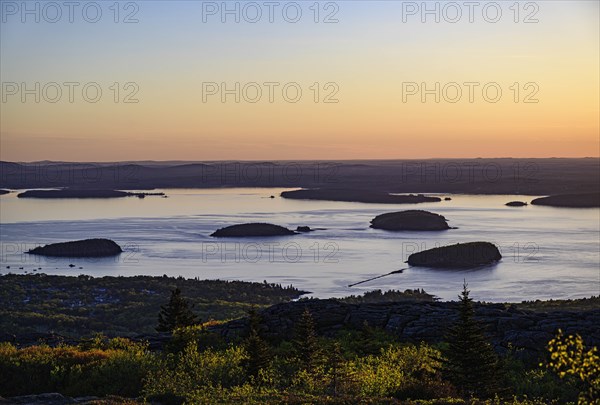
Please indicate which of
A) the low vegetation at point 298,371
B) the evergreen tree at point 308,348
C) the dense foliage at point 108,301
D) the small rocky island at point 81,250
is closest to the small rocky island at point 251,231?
the small rocky island at point 81,250

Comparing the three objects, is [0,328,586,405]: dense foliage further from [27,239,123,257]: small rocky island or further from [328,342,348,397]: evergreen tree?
[27,239,123,257]: small rocky island

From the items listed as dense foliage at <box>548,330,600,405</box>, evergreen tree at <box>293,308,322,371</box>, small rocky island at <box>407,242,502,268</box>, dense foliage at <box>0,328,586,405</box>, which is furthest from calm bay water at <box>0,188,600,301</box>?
dense foliage at <box>548,330,600,405</box>

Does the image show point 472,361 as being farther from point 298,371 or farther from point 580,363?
point 580,363

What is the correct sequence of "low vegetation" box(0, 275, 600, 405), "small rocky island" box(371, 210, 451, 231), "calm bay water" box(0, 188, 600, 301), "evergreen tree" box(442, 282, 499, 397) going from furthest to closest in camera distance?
"small rocky island" box(371, 210, 451, 231)
"calm bay water" box(0, 188, 600, 301)
"evergreen tree" box(442, 282, 499, 397)
"low vegetation" box(0, 275, 600, 405)

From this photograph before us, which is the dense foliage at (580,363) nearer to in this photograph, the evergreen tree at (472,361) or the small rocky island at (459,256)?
the evergreen tree at (472,361)

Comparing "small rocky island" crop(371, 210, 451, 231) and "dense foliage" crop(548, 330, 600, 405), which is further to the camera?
"small rocky island" crop(371, 210, 451, 231)

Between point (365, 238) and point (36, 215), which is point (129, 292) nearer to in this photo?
point (365, 238)

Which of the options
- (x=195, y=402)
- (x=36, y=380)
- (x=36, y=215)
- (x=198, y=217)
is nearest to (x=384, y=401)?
(x=195, y=402)
